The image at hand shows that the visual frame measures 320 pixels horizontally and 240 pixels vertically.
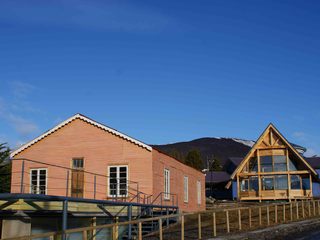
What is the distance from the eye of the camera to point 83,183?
28.8 meters

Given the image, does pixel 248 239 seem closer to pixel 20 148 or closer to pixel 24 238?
pixel 24 238

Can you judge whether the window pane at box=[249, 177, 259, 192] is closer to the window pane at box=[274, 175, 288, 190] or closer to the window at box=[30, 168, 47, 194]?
the window pane at box=[274, 175, 288, 190]

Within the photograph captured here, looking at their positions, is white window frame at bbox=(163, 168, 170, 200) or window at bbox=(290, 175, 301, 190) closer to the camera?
white window frame at bbox=(163, 168, 170, 200)

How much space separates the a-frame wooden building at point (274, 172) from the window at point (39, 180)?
940 inches

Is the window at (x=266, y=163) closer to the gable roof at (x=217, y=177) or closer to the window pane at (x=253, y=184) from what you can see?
the window pane at (x=253, y=184)

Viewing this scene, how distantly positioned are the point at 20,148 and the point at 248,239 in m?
17.6

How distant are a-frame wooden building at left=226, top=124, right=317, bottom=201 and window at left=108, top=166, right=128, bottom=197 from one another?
2189 cm

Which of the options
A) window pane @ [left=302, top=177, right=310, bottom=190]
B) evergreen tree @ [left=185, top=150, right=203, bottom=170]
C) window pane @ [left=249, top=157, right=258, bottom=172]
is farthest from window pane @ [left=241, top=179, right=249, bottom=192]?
evergreen tree @ [left=185, top=150, right=203, bottom=170]

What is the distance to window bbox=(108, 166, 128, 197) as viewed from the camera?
27.6 meters

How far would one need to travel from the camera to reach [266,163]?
158 feet

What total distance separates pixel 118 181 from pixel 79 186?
8.16 feet

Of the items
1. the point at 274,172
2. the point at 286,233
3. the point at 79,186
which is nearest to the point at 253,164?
the point at 274,172

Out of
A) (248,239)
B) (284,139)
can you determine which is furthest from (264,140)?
(248,239)

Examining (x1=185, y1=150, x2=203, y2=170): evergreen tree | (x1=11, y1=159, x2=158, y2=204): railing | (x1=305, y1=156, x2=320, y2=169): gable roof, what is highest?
(x1=185, y1=150, x2=203, y2=170): evergreen tree
